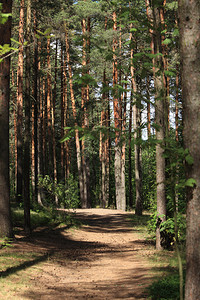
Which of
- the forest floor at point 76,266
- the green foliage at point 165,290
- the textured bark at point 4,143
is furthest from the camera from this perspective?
the textured bark at point 4,143

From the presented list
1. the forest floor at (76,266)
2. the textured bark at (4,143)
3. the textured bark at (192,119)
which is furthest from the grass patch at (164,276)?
the textured bark at (4,143)

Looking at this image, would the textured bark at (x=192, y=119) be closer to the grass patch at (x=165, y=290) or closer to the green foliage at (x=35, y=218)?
the grass patch at (x=165, y=290)

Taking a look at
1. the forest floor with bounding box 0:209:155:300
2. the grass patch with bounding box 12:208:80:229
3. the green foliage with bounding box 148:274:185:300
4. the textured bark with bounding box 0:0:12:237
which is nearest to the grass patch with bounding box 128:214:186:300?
the green foliage with bounding box 148:274:185:300

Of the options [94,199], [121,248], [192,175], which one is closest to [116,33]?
[121,248]

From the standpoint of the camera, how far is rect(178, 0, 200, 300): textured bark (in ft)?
12.0

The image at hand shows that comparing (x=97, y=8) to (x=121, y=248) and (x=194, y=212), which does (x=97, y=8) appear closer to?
(x=121, y=248)

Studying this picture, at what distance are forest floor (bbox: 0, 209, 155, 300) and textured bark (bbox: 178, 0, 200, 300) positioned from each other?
104 inches

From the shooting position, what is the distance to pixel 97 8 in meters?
26.5

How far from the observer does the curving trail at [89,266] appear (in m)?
6.72

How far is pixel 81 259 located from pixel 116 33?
16746 millimetres

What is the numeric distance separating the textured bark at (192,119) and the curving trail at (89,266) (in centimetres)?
267

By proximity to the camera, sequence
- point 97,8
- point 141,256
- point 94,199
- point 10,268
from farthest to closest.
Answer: point 94,199
point 97,8
point 141,256
point 10,268

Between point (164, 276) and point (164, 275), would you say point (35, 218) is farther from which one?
point (164, 276)

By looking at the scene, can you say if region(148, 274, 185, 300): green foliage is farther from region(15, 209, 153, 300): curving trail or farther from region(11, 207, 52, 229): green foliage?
region(11, 207, 52, 229): green foliage
